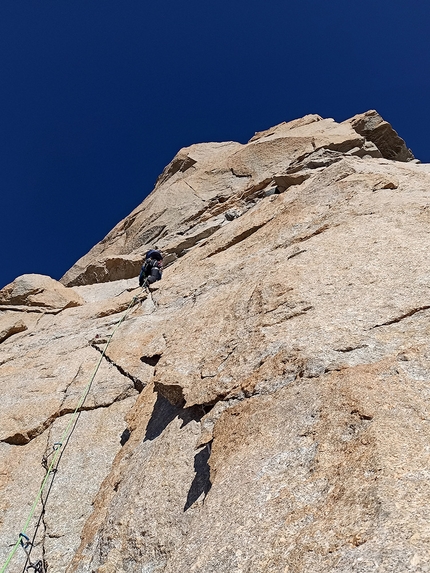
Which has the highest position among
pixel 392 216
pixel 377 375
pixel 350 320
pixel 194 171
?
pixel 194 171

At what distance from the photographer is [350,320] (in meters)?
5.86

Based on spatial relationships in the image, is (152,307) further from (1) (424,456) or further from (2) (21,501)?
(1) (424,456)

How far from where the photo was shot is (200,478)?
5344 millimetres

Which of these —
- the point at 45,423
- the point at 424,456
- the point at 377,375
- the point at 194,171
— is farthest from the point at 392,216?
the point at 194,171

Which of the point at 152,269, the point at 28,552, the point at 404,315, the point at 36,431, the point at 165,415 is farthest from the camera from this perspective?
the point at 152,269

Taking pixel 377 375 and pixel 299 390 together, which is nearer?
pixel 377 375

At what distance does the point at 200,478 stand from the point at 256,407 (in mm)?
1037

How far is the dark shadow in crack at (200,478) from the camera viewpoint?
514cm

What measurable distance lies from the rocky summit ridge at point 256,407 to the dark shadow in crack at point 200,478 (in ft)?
0.08

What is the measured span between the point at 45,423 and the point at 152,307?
3934 millimetres

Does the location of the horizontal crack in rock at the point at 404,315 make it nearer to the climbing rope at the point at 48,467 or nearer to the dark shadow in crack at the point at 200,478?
the dark shadow in crack at the point at 200,478

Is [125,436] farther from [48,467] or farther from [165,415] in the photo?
[165,415]

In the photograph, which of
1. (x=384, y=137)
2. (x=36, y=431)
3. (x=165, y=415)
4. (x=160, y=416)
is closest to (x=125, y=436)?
(x=160, y=416)

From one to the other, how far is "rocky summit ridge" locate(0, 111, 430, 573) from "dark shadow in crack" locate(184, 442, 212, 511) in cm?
2
